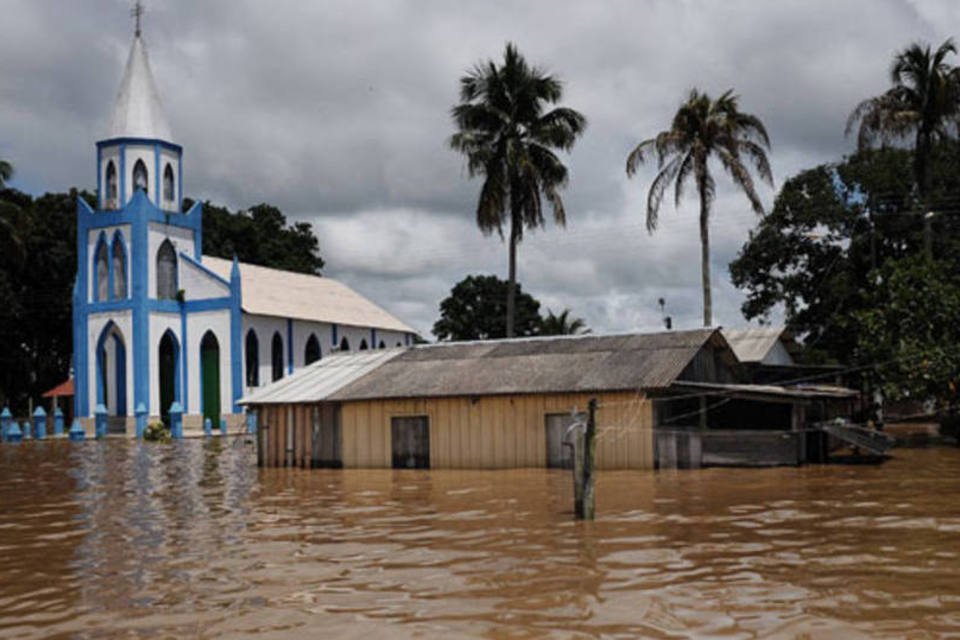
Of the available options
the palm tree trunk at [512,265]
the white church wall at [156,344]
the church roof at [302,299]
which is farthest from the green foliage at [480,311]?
the palm tree trunk at [512,265]

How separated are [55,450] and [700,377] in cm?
2488

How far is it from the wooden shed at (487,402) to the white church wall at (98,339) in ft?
73.8

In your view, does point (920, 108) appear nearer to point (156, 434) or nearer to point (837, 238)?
point (837, 238)

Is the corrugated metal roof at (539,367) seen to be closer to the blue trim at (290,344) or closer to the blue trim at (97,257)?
the blue trim at (290,344)

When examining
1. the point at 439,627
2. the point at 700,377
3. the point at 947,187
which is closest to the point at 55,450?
the point at 700,377

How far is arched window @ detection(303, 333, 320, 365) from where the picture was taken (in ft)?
184

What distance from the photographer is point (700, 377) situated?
26.4 meters

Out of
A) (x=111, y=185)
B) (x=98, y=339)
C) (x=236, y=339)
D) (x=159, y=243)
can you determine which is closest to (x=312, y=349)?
(x=236, y=339)

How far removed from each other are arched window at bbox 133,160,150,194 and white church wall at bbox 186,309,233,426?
6.80 meters

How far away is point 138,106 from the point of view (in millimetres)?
51719

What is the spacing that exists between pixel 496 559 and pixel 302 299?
150 feet

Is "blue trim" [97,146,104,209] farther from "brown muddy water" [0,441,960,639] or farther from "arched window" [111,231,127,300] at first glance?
"brown muddy water" [0,441,960,639]

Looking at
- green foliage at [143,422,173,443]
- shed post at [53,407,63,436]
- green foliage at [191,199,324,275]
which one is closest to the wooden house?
green foliage at [143,422,173,443]

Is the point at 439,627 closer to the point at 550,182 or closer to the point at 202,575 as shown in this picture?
the point at 202,575
